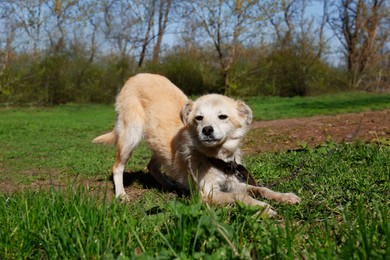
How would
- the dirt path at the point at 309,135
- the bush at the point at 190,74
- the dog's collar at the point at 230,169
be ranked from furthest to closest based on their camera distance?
the bush at the point at 190,74 → the dirt path at the point at 309,135 → the dog's collar at the point at 230,169

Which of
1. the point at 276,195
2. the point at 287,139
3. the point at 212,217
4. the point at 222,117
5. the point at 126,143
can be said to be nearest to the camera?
the point at 212,217

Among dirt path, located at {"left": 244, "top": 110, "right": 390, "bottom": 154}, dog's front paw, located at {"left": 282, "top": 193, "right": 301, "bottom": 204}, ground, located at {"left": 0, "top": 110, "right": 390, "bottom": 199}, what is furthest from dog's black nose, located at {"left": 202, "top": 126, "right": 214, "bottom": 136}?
dirt path, located at {"left": 244, "top": 110, "right": 390, "bottom": 154}

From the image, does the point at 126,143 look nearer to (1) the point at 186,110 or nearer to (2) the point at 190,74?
(1) the point at 186,110

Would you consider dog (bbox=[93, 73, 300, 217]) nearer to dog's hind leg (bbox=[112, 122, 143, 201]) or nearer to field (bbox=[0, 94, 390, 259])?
dog's hind leg (bbox=[112, 122, 143, 201])

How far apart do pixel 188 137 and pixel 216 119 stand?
385mm

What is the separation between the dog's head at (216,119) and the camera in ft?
14.2

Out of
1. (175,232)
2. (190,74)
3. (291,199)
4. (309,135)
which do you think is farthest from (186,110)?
(190,74)

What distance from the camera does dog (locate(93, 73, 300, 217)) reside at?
4320mm

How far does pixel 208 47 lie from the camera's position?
26656 millimetres

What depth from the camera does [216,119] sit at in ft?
15.0

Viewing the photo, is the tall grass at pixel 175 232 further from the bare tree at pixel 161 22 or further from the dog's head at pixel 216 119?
the bare tree at pixel 161 22

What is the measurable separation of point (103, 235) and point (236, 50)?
23679mm

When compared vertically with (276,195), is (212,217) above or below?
above

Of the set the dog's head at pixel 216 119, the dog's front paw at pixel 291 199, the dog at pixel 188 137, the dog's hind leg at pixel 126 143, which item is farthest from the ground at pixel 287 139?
the dog's front paw at pixel 291 199
